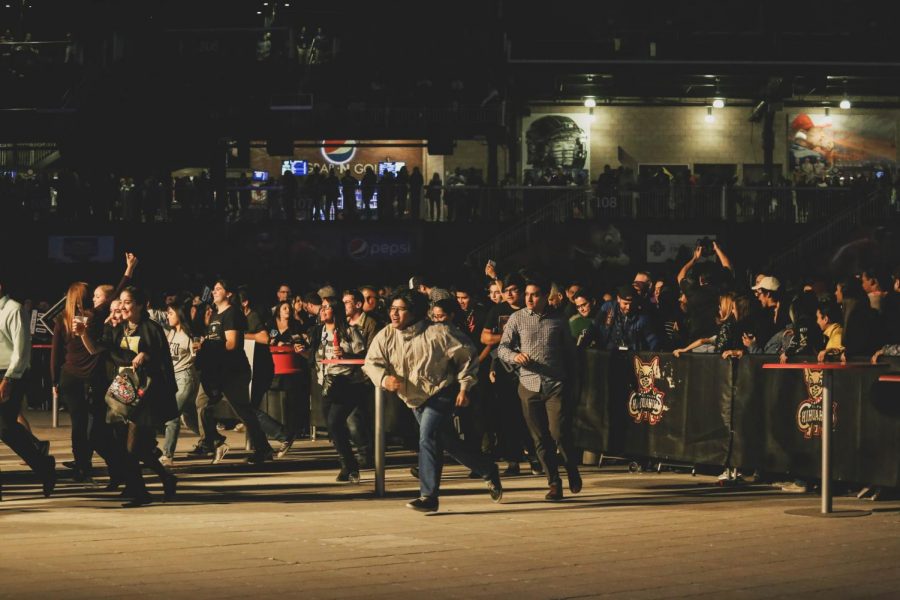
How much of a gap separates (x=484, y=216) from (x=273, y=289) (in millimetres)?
5159

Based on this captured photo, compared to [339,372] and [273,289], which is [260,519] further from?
[273,289]

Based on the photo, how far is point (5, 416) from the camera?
13102 mm

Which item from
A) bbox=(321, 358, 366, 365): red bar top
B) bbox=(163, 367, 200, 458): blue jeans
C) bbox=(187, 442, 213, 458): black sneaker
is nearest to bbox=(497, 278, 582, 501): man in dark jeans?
bbox=(321, 358, 366, 365): red bar top

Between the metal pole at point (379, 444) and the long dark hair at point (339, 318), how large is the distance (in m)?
2.02

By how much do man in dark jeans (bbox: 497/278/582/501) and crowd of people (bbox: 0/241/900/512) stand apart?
0.04 feet

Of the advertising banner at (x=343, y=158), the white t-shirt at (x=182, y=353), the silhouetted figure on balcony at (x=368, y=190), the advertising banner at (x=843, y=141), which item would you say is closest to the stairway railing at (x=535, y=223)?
the silhouetted figure on balcony at (x=368, y=190)

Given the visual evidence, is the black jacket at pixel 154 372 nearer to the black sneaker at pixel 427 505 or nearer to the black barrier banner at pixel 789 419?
the black sneaker at pixel 427 505

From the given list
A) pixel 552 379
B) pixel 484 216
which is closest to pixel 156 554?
pixel 552 379

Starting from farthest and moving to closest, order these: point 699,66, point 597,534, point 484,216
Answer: point 699,66 → point 484,216 → point 597,534

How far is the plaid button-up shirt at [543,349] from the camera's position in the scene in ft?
44.4

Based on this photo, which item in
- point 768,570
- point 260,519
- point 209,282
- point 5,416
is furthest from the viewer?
point 209,282

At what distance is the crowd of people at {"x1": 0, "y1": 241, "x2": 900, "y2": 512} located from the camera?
12648 millimetres

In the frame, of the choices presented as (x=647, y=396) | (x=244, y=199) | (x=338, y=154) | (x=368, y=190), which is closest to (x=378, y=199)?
(x=368, y=190)

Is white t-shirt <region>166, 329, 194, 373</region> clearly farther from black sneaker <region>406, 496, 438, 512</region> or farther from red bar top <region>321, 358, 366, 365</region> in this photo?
black sneaker <region>406, 496, 438, 512</region>
